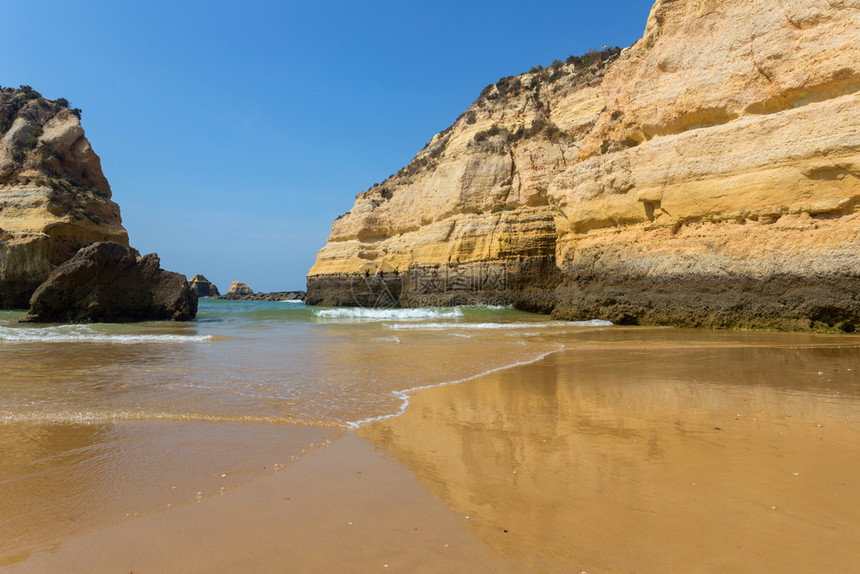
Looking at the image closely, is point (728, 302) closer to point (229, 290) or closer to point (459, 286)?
point (459, 286)

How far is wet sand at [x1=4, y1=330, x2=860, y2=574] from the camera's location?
1.75m

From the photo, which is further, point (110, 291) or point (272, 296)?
point (272, 296)

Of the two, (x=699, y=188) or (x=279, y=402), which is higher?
(x=699, y=188)

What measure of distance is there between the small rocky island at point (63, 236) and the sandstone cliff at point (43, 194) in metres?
0.05

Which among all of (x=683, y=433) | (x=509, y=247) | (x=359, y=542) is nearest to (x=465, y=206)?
(x=509, y=247)

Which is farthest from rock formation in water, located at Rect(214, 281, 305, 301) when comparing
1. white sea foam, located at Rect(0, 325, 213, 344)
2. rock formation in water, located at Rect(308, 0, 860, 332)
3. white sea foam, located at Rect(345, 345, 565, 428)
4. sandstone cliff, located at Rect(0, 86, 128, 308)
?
white sea foam, located at Rect(345, 345, 565, 428)

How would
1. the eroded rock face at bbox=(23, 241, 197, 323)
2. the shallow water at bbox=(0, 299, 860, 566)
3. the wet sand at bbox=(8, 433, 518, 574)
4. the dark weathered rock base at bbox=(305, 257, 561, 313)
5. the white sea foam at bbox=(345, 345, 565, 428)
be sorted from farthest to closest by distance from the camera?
the dark weathered rock base at bbox=(305, 257, 561, 313) < the eroded rock face at bbox=(23, 241, 197, 323) < the white sea foam at bbox=(345, 345, 565, 428) < the shallow water at bbox=(0, 299, 860, 566) < the wet sand at bbox=(8, 433, 518, 574)

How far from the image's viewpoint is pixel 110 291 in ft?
51.7

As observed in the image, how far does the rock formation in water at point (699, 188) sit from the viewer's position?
10055mm

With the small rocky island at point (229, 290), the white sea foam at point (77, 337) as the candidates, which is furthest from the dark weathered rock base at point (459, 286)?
the small rocky island at point (229, 290)

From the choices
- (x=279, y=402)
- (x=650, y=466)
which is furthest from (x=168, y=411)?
(x=650, y=466)

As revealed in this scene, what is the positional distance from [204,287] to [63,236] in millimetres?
55473

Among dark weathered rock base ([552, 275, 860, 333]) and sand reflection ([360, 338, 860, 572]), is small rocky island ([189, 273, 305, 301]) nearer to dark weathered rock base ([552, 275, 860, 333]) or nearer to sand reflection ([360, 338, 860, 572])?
dark weathered rock base ([552, 275, 860, 333])

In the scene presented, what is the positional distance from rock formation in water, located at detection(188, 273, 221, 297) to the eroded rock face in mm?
60948
